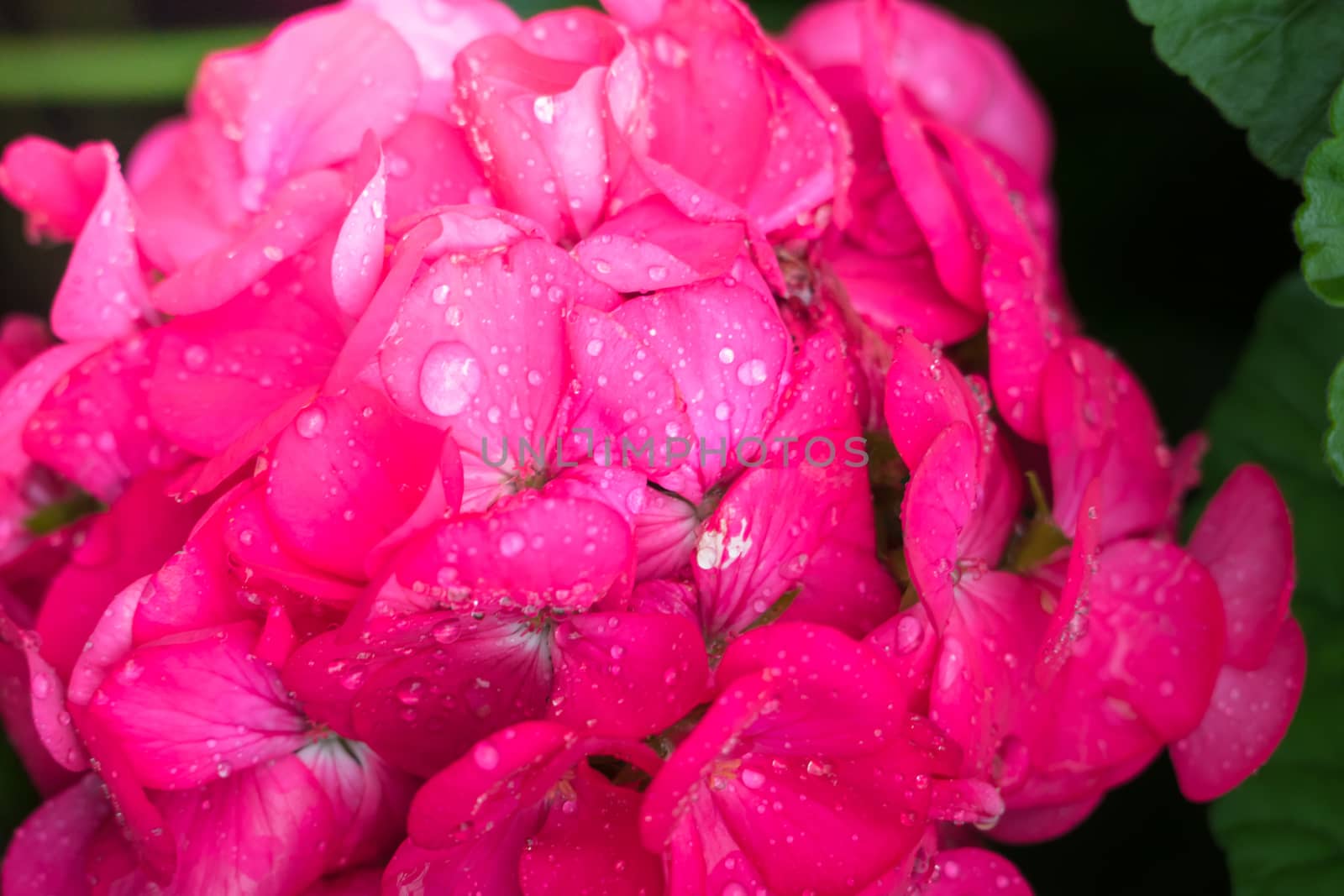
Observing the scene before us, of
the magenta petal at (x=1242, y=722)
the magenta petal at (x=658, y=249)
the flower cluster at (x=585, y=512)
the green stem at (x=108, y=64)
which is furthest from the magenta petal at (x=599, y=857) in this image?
the green stem at (x=108, y=64)

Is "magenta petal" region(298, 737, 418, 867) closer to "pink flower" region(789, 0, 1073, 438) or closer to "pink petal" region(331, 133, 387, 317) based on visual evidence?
"pink petal" region(331, 133, 387, 317)

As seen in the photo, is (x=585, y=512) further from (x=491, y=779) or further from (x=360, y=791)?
(x=360, y=791)

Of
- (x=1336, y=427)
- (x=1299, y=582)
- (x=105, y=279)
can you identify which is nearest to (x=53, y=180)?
(x=105, y=279)

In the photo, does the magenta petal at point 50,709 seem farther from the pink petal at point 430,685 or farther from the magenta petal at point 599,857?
the magenta petal at point 599,857

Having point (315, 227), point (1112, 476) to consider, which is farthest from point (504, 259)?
point (1112, 476)

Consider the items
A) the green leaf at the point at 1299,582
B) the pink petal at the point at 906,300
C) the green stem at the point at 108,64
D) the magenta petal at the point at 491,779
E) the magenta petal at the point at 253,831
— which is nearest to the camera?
the magenta petal at the point at 491,779

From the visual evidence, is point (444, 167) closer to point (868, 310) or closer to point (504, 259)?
point (504, 259)

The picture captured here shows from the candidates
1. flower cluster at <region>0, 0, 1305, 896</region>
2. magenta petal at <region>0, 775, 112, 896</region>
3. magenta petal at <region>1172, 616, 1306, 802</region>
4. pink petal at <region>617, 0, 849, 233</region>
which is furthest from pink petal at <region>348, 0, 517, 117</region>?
magenta petal at <region>1172, 616, 1306, 802</region>
